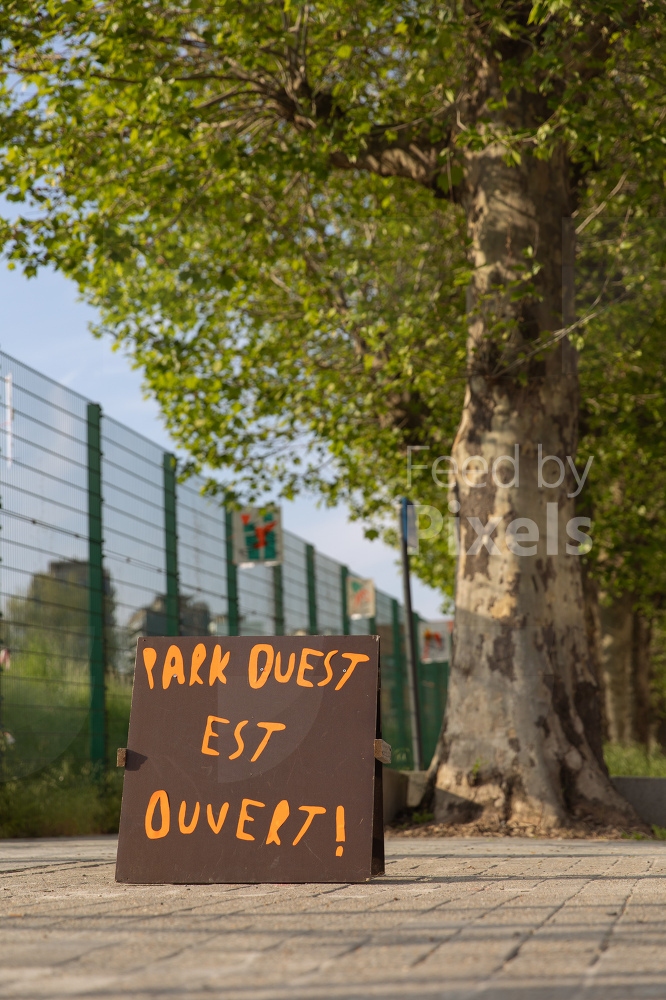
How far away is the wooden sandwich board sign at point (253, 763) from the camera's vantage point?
15.4ft

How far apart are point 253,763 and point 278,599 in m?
10.2

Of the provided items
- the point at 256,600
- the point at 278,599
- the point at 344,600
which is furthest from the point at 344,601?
the point at 256,600

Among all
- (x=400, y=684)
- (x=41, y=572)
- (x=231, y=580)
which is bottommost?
(x=400, y=684)

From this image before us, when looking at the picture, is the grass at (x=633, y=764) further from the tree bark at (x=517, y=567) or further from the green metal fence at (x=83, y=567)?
the green metal fence at (x=83, y=567)

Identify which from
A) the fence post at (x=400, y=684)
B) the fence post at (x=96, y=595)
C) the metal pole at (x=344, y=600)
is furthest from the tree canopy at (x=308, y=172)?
the fence post at (x=400, y=684)

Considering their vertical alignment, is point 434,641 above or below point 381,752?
above

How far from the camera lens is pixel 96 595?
32.2 feet

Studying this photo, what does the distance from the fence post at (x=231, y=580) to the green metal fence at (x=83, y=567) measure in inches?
1.1

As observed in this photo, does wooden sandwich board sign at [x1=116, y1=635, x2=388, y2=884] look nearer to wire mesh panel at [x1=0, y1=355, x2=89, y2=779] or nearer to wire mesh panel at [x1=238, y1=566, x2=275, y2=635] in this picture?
wire mesh panel at [x1=0, y1=355, x2=89, y2=779]

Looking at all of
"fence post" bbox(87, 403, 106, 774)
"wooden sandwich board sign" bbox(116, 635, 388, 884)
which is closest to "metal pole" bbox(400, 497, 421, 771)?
"fence post" bbox(87, 403, 106, 774)

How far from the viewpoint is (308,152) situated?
10.3m

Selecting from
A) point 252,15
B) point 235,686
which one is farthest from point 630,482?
point 235,686

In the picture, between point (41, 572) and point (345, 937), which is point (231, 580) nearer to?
point (41, 572)

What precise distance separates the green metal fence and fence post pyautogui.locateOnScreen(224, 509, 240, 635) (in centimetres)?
3
